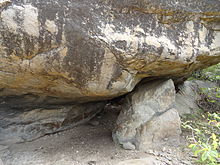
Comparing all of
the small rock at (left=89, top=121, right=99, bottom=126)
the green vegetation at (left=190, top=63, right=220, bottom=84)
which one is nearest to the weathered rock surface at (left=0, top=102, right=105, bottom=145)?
the small rock at (left=89, top=121, right=99, bottom=126)

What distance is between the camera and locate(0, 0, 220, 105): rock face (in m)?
1.69

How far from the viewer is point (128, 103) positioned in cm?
262

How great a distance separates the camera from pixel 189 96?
3.72m

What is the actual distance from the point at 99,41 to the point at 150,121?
1244 millimetres

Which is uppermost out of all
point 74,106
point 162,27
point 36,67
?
point 162,27

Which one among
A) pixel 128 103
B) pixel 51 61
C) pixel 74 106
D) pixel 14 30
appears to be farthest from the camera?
pixel 74 106

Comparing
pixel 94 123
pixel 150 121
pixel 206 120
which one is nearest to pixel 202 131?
pixel 206 120

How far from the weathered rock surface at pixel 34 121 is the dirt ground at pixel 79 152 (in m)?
0.10

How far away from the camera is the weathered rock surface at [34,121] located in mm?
2615

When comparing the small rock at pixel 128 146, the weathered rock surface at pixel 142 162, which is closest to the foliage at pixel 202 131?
the weathered rock surface at pixel 142 162

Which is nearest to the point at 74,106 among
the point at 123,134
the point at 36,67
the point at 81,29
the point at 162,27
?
the point at 123,134

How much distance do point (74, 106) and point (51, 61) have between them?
130 centimetres

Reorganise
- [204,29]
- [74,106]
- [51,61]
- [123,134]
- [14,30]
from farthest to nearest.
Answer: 1. [74,106]
2. [123,134]
3. [204,29]
4. [51,61]
5. [14,30]

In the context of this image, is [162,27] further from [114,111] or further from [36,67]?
[114,111]
